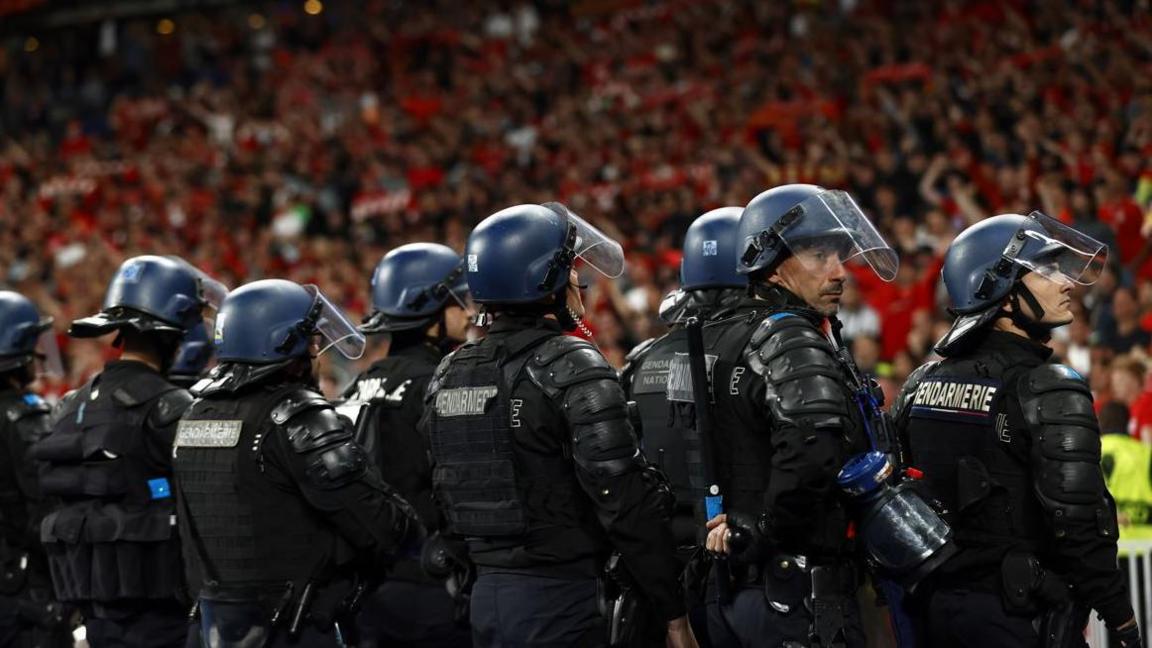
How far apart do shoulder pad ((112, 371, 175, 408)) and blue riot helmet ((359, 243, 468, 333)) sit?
1.00 m

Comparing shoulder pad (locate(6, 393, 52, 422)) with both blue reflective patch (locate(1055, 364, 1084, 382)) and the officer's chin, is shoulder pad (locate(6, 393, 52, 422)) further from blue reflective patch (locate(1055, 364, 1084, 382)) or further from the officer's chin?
blue reflective patch (locate(1055, 364, 1084, 382))

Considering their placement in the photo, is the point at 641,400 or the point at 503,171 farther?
the point at 503,171

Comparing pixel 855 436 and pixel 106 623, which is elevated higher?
pixel 855 436

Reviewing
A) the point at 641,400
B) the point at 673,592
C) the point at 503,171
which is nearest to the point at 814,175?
the point at 503,171

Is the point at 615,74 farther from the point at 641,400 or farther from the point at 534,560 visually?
the point at 534,560

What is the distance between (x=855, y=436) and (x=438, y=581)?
226 cm

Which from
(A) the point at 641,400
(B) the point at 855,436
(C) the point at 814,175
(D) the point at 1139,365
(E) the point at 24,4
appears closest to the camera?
(B) the point at 855,436

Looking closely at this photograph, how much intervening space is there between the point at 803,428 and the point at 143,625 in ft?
9.76

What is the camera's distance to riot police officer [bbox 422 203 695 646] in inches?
177

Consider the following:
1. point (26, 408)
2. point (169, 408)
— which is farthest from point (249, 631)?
point (26, 408)

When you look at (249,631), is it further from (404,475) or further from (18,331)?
(18,331)

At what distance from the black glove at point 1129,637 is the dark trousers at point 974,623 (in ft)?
0.84

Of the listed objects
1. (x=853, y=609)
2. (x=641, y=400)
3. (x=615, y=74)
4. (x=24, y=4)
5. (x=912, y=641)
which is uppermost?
(x=24, y=4)

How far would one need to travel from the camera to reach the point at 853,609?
175 inches
